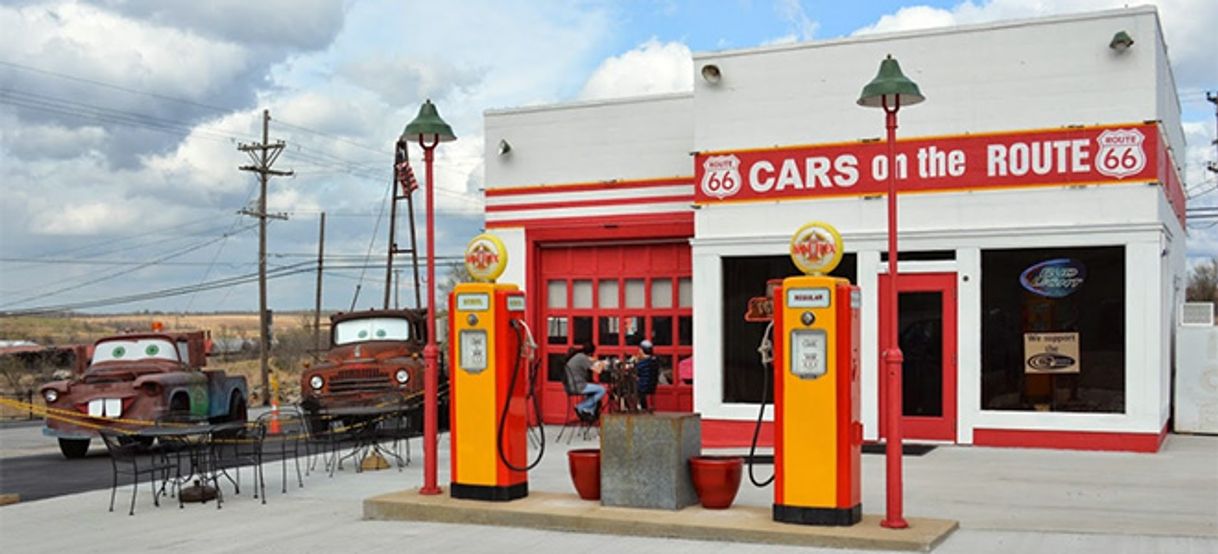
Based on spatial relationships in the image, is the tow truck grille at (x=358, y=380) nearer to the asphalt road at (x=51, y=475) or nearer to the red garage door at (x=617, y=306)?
the red garage door at (x=617, y=306)

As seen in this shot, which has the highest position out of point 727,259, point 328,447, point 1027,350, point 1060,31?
point 1060,31

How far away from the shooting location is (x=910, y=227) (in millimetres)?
15883

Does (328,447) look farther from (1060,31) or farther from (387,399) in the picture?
(1060,31)

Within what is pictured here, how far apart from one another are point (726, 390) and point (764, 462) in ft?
8.88

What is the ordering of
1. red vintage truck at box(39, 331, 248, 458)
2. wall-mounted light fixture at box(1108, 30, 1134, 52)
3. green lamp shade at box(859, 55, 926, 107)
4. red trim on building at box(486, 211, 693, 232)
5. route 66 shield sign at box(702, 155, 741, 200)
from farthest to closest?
red trim on building at box(486, 211, 693, 232) < red vintage truck at box(39, 331, 248, 458) < route 66 shield sign at box(702, 155, 741, 200) < wall-mounted light fixture at box(1108, 30, 1134, 52) < green lamp shade at box(859, 55, 926, 107)

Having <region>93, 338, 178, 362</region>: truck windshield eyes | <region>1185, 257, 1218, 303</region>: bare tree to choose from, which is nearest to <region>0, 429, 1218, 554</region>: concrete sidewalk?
<region>93, 338, 178, 362</region>: truck windshield eyes

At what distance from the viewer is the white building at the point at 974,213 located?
14.9 m

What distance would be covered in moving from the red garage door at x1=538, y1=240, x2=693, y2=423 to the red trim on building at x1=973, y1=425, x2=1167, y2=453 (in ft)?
14.9

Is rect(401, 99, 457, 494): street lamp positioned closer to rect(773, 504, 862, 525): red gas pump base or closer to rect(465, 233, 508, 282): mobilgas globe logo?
rect(465, 233, 508, 282): mobilgas globe logo

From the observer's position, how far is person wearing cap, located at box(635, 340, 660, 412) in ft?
58.4

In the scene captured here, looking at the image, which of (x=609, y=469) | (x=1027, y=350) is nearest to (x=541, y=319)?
(x=1027, y=350)

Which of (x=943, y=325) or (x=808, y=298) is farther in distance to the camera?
(x=943, y=325)

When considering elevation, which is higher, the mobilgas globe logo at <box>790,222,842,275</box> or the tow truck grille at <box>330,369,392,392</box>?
the mobilgas globe logo at <box>790,222,842,275</box>

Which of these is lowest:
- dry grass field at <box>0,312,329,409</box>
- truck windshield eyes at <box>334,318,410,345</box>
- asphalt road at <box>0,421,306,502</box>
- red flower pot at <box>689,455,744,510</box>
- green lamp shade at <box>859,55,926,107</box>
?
dry grass field at <box>0,312,329,409</box>
